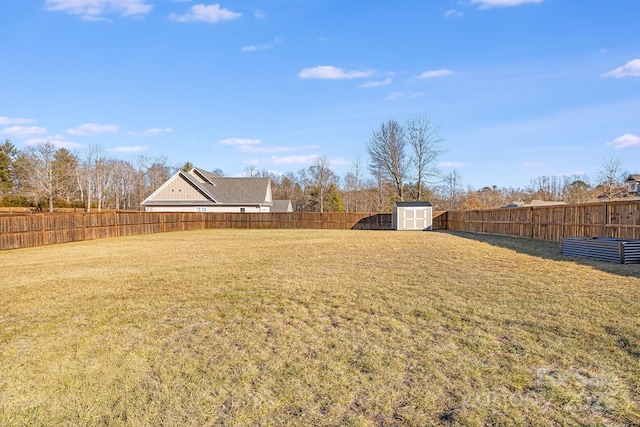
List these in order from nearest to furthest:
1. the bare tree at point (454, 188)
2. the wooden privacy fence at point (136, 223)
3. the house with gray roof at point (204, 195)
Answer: the wooden privacy fence at point (136, 223), the house with gray roof at point (204, 195), the bare tree at point (454, 188)

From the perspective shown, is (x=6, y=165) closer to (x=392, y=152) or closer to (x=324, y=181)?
(x=324, y=181)

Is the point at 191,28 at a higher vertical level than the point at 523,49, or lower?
higher

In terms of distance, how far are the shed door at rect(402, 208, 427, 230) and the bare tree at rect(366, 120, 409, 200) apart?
8.18m

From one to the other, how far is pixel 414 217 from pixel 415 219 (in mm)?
173

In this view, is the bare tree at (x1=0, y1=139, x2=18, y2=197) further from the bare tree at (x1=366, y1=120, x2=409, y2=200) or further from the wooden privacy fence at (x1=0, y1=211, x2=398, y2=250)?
the bare tree at (x1=366, y1=120, x2=409, y2=200)

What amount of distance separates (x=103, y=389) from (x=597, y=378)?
3.59 m

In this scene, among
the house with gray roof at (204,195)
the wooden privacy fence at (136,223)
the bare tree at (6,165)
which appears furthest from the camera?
Result: the bare tree at (6,165)

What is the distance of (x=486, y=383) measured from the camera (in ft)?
8.14

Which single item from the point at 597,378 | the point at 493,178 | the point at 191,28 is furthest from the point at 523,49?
the point at 493,178

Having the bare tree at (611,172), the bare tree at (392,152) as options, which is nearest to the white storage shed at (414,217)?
the bare tree at (392,152)

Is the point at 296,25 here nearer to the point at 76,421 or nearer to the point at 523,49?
the point at 523,49

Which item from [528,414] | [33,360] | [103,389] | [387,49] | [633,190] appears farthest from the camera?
[633,190]

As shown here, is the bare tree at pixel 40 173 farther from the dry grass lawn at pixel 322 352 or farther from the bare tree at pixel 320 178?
the dry grass lawn at pixel 322 352

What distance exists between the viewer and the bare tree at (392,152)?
115 ft
